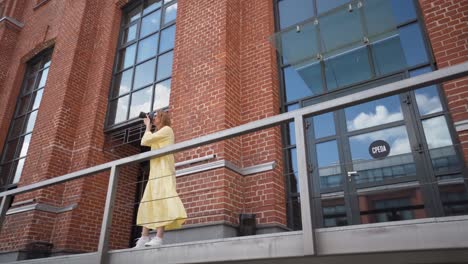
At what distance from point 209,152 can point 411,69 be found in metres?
2.78

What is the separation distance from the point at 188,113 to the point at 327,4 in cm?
275

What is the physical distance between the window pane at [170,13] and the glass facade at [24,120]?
346 cm

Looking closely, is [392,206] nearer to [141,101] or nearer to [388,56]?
[388,56]

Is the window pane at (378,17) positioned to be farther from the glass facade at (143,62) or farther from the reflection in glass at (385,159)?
the glass facade at (143,62)

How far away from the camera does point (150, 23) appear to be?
8398 mm

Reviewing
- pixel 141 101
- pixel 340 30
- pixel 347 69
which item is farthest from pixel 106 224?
→ pixel 340 30

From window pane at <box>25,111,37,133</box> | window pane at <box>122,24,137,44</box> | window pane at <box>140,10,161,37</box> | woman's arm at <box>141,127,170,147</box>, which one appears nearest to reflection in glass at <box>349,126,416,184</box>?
woman's arm at <box>141,127,170,147</box>

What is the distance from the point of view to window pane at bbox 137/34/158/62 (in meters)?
Answer: 7.94

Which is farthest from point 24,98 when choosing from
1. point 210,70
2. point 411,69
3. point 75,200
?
point 411,69

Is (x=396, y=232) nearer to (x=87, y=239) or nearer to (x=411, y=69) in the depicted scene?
(x=411, y=69)

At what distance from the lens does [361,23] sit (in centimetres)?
550

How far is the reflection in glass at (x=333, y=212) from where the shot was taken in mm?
4629

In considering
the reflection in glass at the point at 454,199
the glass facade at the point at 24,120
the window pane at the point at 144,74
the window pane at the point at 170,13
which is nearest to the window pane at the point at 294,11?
the window pane at the point at 170,13

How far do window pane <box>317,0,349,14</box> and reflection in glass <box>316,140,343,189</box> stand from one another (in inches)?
87.6
